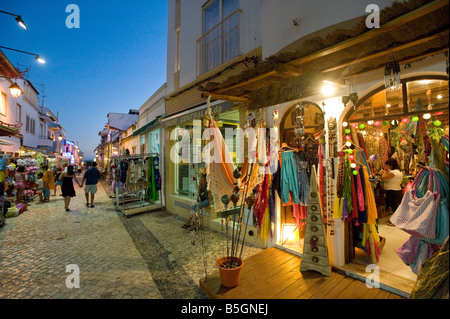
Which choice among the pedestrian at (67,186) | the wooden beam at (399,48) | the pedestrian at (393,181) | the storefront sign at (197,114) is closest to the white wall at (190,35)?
the storefront sign at (197,114)

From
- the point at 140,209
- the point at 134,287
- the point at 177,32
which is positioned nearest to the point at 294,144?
the point at 134,287

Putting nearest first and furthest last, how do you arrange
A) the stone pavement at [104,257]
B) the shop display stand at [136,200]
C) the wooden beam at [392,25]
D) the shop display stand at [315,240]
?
the wooden beam at [392,25]
the stone pavement at [104,257]
the shop display stand at [315,240]
the shop display stand at [136,200]

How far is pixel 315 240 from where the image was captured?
3.57 m

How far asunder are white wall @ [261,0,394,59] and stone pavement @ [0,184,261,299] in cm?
427

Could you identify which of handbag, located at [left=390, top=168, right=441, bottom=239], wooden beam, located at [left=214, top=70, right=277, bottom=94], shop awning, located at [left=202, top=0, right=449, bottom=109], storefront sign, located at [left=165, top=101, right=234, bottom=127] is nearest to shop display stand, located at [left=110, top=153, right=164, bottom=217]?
storefront sign, located at [left=165, top=101, right=234, bottom=127]

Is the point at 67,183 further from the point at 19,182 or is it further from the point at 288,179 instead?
the point at 288,179

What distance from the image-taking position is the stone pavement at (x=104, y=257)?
3343mm

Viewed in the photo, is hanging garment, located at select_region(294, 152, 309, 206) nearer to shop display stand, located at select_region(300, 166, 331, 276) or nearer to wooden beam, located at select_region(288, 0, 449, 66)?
shop display stand, located at select_region(300, 166, 331, 276)

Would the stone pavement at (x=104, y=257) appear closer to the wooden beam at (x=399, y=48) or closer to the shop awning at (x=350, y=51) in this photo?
the shop awning at (x=350, y=51)

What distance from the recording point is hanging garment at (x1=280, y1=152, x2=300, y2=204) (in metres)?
4.21

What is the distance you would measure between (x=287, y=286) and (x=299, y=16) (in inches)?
187

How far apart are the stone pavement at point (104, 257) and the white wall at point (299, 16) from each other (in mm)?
4267

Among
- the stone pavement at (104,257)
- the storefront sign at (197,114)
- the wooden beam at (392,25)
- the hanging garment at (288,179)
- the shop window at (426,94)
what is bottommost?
the stone pavement at (104,257)

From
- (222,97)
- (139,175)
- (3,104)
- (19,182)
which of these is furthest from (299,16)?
(3,104)
